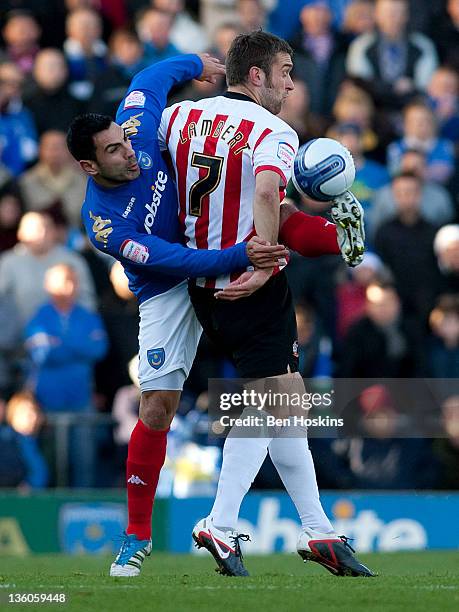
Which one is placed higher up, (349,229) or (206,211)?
(206,211)

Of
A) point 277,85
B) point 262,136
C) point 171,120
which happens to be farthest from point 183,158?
point 277,85

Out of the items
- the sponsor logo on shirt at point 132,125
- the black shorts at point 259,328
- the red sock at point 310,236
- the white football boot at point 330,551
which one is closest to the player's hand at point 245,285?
the black shorts at point 259,328

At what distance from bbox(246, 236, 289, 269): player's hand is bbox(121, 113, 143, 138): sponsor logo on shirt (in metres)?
0.99

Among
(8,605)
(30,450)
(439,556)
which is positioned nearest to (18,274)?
(30,450)

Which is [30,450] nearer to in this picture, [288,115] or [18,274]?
[18,274]

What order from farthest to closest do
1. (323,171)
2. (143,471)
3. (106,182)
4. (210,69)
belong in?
(210,69) → (143,471) → (106,182) → (323,171)

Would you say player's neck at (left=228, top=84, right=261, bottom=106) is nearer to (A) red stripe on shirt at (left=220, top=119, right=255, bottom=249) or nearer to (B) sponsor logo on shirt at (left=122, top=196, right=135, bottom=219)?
(A) red stripe on shirt at (left=220, top=119, right=255, bottom=249)

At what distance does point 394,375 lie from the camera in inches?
501

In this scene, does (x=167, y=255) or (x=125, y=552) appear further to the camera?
(x=125, y=552)

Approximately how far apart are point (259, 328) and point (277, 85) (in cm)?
122

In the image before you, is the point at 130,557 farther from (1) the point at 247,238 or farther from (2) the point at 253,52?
(2) the point at 253,52

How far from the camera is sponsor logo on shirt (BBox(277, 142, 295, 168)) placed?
23.1 ft

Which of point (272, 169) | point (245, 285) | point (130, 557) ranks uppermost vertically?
point (272, 169)

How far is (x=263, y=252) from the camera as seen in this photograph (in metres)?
6.98
